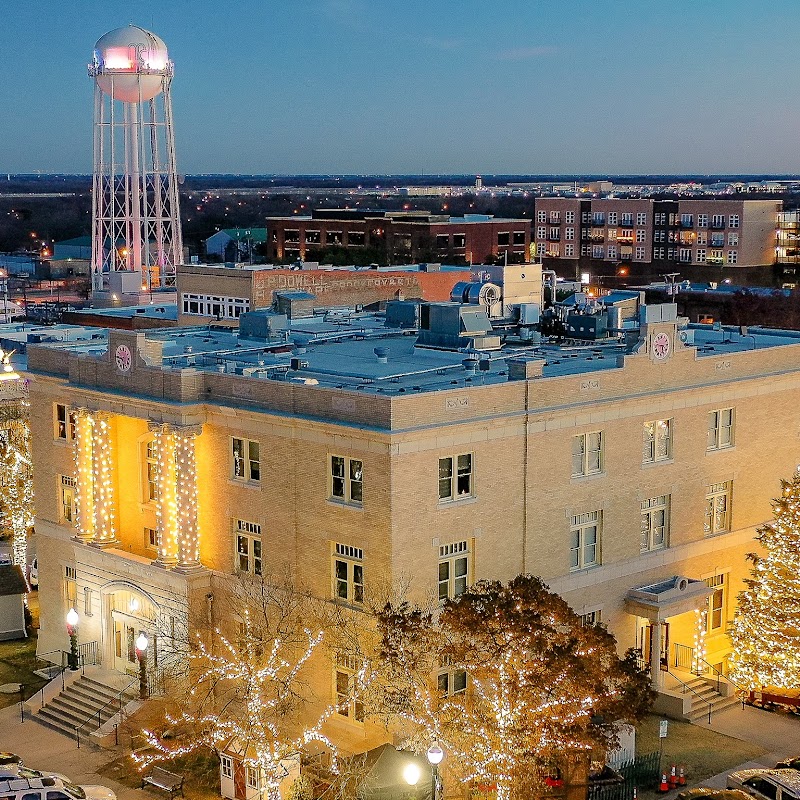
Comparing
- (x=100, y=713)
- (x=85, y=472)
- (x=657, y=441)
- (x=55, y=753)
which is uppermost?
(x=657, y=441)

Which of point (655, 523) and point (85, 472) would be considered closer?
point (655, 523)

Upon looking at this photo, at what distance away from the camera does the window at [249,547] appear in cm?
4809

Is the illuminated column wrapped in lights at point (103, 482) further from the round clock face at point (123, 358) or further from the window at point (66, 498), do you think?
the window at point (66, 498)

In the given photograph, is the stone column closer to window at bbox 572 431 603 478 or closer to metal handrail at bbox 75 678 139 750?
metal handrail at bbox 75 678 139 750

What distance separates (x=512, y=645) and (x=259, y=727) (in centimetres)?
782

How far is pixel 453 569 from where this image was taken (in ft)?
149

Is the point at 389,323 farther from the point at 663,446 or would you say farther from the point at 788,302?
the point at 788,302

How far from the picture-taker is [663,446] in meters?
51.6

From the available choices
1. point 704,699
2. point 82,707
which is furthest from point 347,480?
point 704,699

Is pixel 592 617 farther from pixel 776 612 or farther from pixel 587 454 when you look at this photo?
pixel 776 612

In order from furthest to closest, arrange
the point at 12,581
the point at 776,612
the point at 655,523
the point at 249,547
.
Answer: the point at 12,581 < the point at 655,523 < the point at 249,547 < the point at 776,612

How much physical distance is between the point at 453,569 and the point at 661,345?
12144 mm

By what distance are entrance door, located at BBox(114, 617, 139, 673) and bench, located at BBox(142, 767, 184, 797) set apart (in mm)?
7706

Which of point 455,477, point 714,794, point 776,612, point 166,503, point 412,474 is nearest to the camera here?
point 714,794
